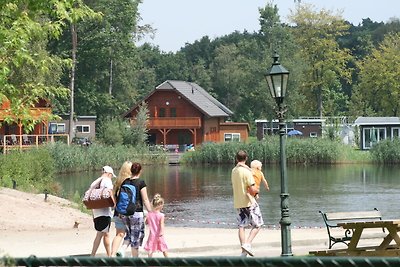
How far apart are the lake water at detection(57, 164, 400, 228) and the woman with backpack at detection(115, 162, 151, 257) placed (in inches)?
516

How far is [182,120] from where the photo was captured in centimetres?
8269

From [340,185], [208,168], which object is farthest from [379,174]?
[208,168]

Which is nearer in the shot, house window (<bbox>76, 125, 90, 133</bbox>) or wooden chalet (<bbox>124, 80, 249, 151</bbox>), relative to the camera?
house window (<bbox>76, 125, 90, 133</bbox>)

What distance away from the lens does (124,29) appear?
253 ft

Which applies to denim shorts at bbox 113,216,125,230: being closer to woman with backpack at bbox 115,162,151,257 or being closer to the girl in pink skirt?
woman with backpack at bbox 115,162,151,257

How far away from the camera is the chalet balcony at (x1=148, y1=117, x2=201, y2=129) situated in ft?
270

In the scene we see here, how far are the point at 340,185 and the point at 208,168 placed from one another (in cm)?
2000

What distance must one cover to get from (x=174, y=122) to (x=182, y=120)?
780mm

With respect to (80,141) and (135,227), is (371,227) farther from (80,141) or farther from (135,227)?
(80,141)

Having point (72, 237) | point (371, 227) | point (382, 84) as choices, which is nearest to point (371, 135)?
point (382, 84)

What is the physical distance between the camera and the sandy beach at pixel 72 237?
15.6 metres

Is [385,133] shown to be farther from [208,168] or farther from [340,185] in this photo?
[340,185]

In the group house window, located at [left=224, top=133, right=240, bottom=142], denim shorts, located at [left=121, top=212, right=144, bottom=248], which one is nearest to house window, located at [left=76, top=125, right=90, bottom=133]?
house window, located at [left=224, top=133, right=240, bottom=142]

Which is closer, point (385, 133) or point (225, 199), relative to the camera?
point (225, 199)
